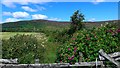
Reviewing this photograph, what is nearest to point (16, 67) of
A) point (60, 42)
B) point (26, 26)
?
point (60, 42)

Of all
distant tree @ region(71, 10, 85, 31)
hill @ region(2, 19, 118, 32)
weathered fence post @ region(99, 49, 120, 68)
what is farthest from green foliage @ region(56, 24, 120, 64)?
hill @ region(2, 19, 118, 32)

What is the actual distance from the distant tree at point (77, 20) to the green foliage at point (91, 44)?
342 cm

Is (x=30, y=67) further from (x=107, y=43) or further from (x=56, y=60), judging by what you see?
(x=107, y=43)

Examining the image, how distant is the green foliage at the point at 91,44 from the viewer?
36.6ft

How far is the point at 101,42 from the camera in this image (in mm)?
11344

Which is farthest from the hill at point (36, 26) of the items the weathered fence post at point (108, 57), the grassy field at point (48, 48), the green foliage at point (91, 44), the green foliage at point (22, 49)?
the weathered fence post at point (108, 57)

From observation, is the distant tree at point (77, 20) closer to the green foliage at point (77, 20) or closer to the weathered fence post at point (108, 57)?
the green foliage at point (77, 20)

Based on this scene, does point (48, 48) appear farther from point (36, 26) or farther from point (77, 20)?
point (36, 26)

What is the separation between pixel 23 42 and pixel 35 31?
15.4 ft

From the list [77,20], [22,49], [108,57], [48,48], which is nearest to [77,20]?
[77,20]

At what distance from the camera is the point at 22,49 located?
1306 cm

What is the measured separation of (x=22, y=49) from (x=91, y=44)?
3185mm

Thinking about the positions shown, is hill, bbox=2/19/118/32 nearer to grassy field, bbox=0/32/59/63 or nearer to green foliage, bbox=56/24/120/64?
grassy field, bbox=0/32/59/63

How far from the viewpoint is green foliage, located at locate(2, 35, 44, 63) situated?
1245cm
